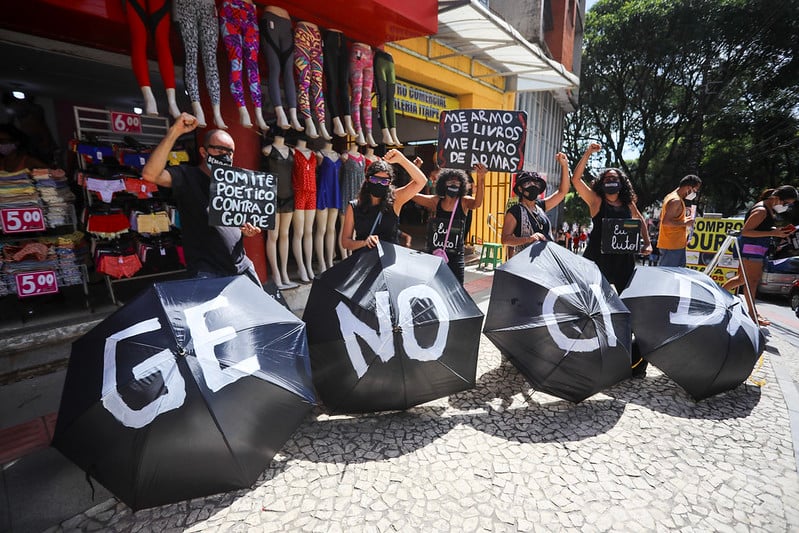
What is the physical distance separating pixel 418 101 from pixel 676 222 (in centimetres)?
588

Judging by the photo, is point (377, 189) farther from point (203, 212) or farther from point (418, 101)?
point (418, 101)

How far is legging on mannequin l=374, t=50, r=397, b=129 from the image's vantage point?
6176mm

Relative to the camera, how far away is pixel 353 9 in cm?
518

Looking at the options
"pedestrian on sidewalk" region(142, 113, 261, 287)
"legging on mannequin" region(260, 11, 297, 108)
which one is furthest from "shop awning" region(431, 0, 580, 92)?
"pedestrian on sidewalk" region(142, 113, 261, 287)

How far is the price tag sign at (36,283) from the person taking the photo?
3.97m

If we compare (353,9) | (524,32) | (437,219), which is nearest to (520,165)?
(437,219)

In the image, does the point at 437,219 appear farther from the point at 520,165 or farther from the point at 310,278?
the point at 310,278

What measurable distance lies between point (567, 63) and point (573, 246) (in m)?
8.85

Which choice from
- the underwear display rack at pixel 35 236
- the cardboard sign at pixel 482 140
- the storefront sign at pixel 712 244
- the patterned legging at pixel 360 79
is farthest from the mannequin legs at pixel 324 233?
the storefront sign at pixel 712 244

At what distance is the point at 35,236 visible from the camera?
435cm

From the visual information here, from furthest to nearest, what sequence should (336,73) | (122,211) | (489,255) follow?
1. (489,255)
2. (336,73)
3. (122,211)

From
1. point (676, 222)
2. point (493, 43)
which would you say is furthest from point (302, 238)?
point (493, 43)

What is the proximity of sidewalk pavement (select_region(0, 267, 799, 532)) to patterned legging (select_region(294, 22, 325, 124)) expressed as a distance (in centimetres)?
409

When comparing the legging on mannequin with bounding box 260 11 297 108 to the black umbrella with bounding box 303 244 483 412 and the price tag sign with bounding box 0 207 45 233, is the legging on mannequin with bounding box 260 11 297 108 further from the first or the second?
the black umbrella with bounding box 303 244 483 412
